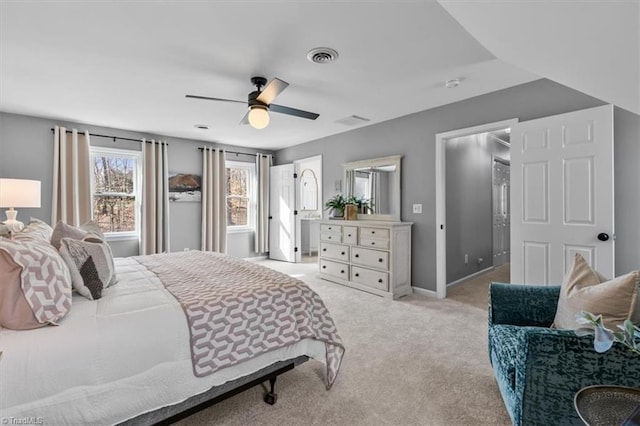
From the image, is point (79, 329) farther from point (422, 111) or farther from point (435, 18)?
point (422, 111)

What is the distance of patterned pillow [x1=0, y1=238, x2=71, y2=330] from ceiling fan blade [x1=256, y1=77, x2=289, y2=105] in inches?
70.8

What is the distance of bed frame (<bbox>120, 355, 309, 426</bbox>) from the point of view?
1.38m

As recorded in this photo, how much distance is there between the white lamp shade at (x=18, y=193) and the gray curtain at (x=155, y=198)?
157 cm

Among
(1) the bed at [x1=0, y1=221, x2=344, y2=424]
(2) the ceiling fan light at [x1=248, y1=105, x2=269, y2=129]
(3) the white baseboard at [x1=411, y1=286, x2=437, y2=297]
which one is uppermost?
(2) the ceiling fan light at [x1=248, y1=105, x2=269, y2=129]

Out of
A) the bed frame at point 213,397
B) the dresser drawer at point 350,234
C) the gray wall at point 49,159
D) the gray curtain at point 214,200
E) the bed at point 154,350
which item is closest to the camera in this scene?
the bed at point 154,350

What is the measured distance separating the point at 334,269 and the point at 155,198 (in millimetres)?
3166

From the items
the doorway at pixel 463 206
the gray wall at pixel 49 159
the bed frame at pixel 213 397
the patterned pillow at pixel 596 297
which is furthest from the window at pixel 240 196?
the patterned pillow at pixel 596 297

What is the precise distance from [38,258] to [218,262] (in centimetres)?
129

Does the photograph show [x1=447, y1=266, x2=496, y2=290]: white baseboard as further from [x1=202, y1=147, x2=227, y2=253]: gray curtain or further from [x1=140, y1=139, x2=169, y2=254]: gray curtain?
[x1=140, y1=139, x2=169, y2=254]: gray curtain

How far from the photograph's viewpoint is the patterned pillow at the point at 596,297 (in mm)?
1241

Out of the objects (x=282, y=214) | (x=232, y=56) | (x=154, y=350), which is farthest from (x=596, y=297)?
(x=282, y=214)

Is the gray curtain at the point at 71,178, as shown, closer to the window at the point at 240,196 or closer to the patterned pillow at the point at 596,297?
the window at the point at 240,196

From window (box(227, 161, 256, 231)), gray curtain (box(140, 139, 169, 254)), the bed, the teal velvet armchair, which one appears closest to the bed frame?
the bed

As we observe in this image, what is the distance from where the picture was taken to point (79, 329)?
1281 millimetres
